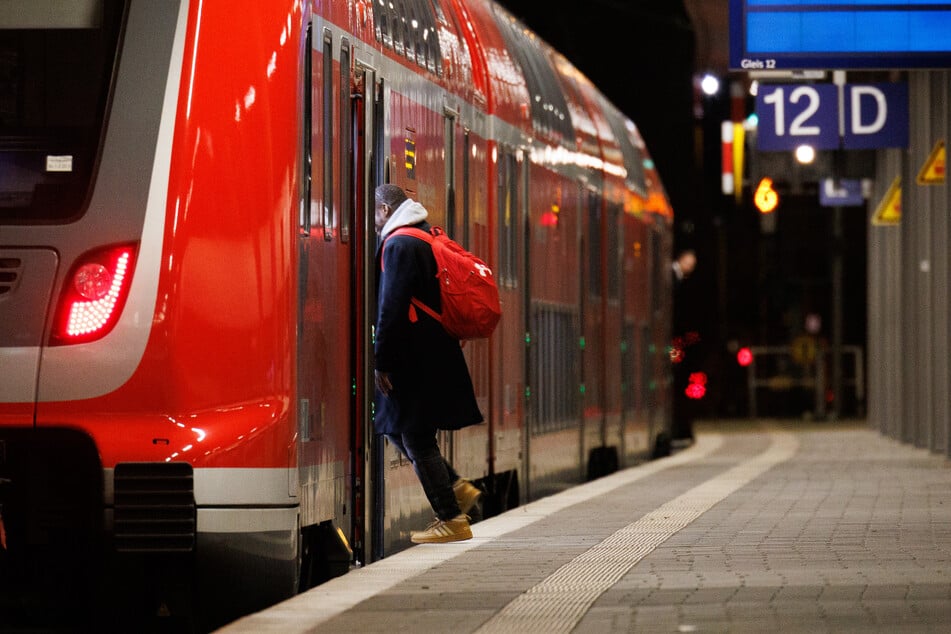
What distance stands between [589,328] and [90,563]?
Result: 10.3 meters

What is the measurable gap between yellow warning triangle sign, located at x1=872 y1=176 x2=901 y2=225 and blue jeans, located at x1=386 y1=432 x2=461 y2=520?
53.4 feet

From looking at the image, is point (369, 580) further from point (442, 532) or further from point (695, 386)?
point (695, 386)

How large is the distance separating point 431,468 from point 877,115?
484 inches

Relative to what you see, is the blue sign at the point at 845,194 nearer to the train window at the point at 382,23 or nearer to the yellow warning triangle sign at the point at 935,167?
the yellow warning triangle sign at the point at 935,167

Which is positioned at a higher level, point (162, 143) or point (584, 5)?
point (584, 5)

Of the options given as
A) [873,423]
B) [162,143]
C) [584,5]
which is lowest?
[873,423]

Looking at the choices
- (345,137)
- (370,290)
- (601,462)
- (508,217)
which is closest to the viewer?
(345,137)

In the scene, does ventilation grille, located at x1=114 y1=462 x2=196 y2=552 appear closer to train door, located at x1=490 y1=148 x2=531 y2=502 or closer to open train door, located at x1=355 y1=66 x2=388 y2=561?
open train door, located at x1=355 y1=66 x2=388 y2=561

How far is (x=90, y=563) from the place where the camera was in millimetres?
7469

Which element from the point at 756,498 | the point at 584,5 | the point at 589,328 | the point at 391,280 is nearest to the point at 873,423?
the point at 584,5

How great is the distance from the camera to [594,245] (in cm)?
1756

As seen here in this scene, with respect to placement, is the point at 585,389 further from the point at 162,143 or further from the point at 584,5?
the point at 584,5

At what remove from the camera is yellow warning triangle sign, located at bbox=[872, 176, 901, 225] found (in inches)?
989

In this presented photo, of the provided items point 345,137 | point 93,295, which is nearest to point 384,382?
point 345,137
